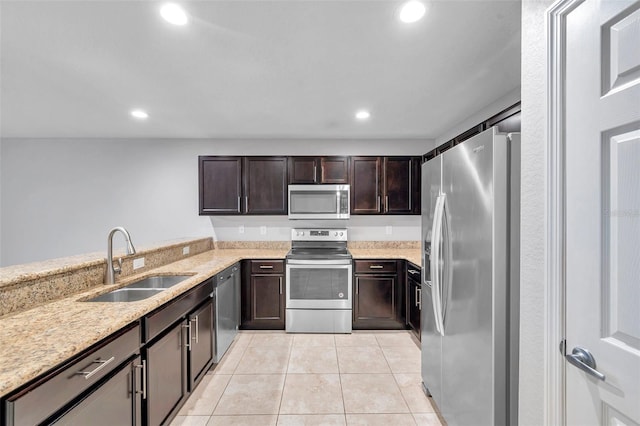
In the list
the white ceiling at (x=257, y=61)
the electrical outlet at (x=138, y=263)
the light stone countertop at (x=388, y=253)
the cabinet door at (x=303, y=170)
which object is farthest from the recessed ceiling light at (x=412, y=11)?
the electrical outlet at (x=138, y=263)

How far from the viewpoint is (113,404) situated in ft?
4.35

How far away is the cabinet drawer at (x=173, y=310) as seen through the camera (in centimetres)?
161

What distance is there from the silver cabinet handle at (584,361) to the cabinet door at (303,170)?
308 cm

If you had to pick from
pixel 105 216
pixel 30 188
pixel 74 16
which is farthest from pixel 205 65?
pixel 30 188

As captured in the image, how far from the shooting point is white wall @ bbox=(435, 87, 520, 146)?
97.9 inches

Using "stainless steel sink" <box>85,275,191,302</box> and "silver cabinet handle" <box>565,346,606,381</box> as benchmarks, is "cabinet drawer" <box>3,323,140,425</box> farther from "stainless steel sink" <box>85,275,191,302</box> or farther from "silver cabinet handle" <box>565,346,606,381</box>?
"silver cabinet handle" <box>565,346,606,381</box>

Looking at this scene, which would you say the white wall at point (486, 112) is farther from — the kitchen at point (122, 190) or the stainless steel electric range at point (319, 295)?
the stainless steel electric range at point (319, 295)

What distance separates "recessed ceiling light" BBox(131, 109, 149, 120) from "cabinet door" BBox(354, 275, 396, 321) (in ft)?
9.73

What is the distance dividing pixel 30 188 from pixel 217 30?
436 cm

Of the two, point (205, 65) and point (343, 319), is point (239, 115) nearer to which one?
point (205, 65)

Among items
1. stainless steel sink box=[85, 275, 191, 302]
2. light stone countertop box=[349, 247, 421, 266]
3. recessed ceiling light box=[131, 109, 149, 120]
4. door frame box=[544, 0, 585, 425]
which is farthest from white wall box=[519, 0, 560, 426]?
recessed ceiling light box=[131, 109, 149, 120]

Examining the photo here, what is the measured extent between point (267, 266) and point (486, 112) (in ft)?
9.43

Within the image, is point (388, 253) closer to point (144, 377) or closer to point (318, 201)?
point (318, 201)

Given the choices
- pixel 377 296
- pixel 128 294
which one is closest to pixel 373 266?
pixel 377 296
